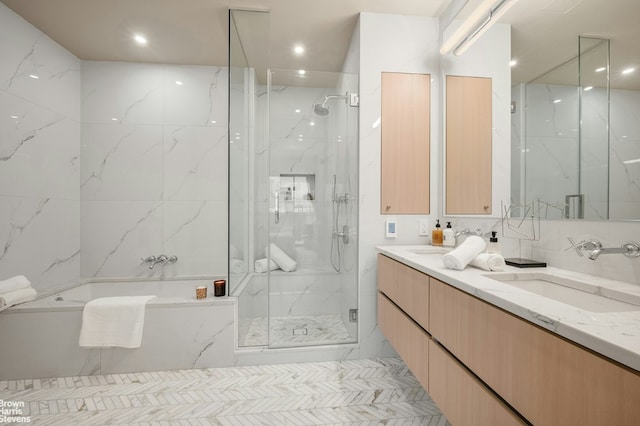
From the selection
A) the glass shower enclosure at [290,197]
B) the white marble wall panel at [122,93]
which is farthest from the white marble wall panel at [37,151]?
the glass shower enclosure at [290,197]

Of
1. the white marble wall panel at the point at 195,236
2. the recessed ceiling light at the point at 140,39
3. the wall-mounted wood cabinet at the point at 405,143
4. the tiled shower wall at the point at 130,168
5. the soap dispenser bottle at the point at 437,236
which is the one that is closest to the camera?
the soap dispenser bottle at the point at 437,236

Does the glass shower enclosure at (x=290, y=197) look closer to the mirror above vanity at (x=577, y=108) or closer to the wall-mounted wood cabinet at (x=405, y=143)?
the wall-mounted wood cabinet at (x=405, y=143)

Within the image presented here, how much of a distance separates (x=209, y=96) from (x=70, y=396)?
2594 mm

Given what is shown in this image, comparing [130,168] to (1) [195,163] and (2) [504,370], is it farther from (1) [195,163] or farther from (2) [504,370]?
(2) [504,370]

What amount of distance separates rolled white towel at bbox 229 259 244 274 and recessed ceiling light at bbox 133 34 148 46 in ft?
6.77

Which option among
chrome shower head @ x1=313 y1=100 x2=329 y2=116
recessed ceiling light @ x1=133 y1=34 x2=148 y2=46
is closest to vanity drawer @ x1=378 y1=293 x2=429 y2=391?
chrome shower head @ x1=313 y1=100 x2=329 y2=116

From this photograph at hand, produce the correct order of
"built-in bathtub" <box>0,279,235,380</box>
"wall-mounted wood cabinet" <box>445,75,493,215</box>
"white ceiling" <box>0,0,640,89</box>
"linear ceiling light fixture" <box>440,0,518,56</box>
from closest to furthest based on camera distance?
"white ceiling" <box>0,0,640,89</box> < "linear ceiling light fixture" <box>440,0,518,56</box> < "wall-mounted wood cabinet" <box>445,75,493,215</box> < "built-in bathtub" <box>0,279,235,380</box>

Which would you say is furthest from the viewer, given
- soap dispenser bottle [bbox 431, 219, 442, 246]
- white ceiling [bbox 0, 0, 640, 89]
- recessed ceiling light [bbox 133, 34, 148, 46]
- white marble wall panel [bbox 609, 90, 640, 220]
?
recessed ceiling light [bbox 133, 34, 148, 46]

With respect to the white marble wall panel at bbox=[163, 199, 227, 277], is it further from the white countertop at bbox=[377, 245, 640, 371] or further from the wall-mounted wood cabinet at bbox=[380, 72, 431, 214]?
the white countertop at bbox=[377, 245, 640, 371]

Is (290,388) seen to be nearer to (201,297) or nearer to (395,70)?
(201,297)

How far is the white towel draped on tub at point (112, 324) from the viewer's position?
5.76 ft

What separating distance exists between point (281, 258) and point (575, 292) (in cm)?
172

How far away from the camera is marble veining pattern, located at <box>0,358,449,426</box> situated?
1.43 m

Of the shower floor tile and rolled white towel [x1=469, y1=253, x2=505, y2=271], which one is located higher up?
rolled white towel [x1=469, y1=253, x2=505, y2=271]
